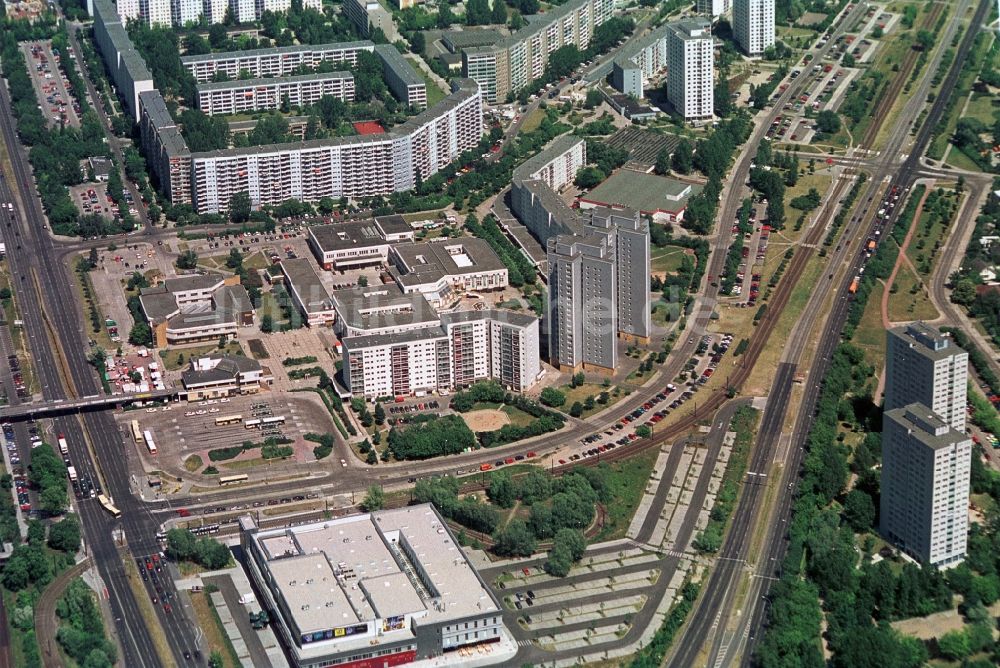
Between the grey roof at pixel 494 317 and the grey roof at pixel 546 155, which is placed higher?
the grey roof at pixel 494 317

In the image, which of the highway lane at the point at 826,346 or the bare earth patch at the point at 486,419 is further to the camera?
the bare earth patch at the point at 486,419

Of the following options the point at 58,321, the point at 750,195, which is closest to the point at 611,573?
the point at 58,321

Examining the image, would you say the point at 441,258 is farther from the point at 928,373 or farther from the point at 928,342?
the point at 928,373

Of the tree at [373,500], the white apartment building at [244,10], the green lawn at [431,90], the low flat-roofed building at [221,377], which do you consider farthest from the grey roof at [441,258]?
the white apartment building at [244,10]

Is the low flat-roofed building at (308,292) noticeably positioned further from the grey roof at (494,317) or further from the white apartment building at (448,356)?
the grey roof at (494,317)

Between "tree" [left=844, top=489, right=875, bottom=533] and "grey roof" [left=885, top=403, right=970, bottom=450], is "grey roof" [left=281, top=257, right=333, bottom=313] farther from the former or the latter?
"grey roof" [left=885, top=403, right=970, bottom=450]
